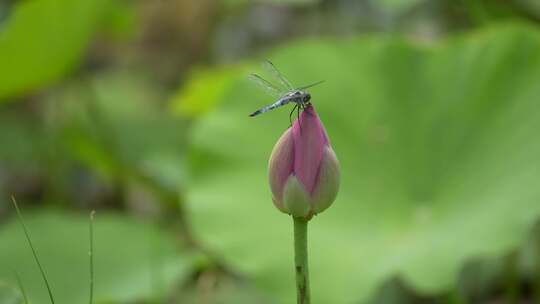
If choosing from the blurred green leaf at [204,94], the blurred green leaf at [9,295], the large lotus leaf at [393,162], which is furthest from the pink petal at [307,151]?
the blurred green leaf at [204,94]

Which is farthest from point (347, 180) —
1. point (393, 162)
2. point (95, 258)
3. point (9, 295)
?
point (9, 295)

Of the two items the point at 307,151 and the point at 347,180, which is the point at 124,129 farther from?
the point at 307,151

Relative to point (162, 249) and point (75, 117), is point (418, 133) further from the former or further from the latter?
point (75, 117)

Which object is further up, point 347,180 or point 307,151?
point 347,180

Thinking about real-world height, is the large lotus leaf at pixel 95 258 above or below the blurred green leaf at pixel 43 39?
below

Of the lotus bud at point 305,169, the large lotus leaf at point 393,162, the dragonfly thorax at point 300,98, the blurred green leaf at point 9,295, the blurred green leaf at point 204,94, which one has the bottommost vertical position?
the blurred green leaf at point 9,295

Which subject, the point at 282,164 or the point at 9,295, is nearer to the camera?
the point at 282,164

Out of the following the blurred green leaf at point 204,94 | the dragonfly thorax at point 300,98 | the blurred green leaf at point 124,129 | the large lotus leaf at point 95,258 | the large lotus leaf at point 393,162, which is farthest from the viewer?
the blurred green leaf at point 124,129

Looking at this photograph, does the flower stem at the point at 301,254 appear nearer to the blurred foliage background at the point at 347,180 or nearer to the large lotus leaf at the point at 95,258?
the blurred foliage background at the point at 347,180

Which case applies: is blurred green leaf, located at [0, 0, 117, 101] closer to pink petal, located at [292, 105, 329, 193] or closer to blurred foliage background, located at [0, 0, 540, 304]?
blurred foliage background, located at [0, 0, 540, 304]
